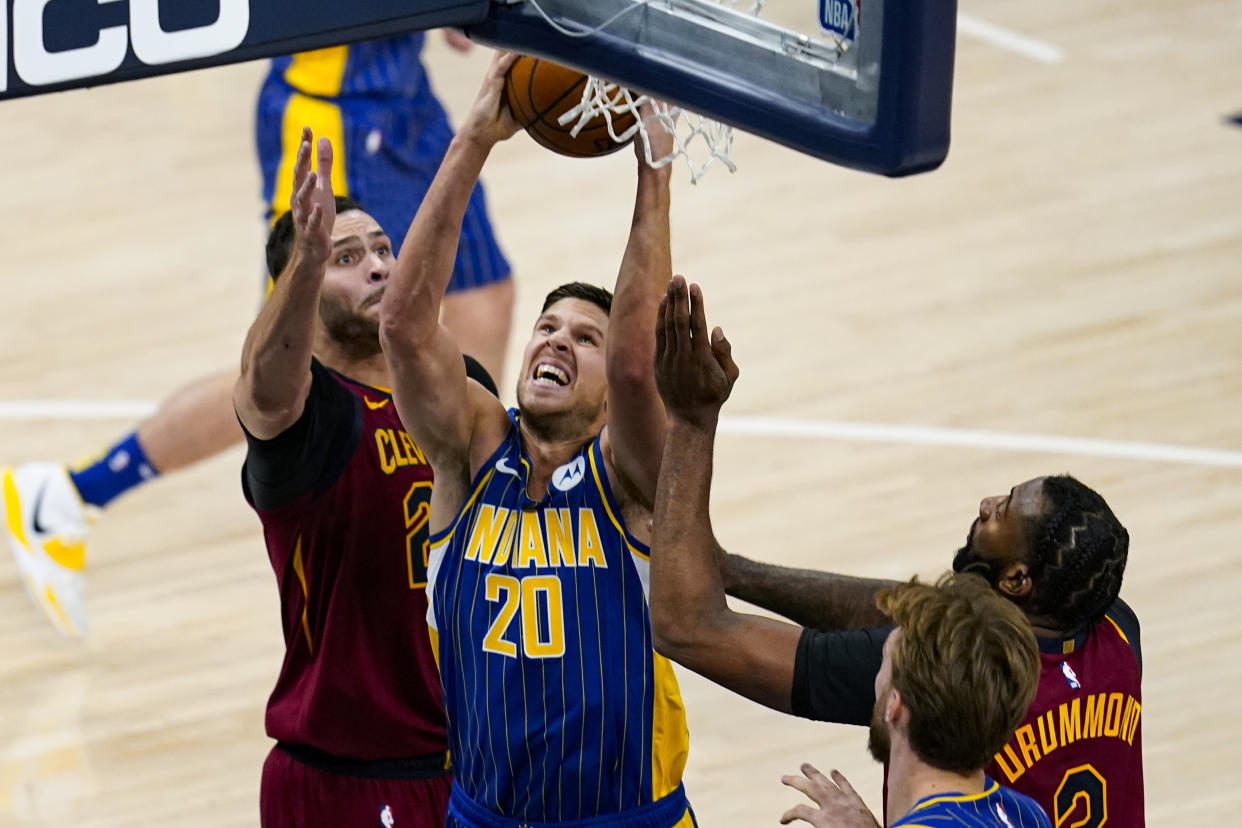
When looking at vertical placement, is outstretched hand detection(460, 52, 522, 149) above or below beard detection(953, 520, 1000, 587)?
above

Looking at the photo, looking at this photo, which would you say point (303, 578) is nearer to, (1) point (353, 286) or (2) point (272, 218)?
(1) point (353, 286)

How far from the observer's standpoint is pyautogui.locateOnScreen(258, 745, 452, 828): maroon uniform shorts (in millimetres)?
4410

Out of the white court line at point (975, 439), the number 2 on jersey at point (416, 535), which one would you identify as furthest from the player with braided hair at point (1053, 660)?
the white court line at point (975, 439)

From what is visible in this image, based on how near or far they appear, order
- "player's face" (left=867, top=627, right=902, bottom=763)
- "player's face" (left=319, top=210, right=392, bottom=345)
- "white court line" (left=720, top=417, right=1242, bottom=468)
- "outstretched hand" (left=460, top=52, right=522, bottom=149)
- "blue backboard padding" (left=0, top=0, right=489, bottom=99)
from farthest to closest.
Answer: "white court line" (left=720, top=417, right=1242, bottom=468) < "player's face" (left=319, top=210, right=392, bottom=345) < "outstretched hand" (left=460, top=52, right=522, bottom=149) < "player's face" (left=867, top=627, right=902, bottom=763) < "blue backboard padding" (left=0, top=0, right=489, bottom=99)

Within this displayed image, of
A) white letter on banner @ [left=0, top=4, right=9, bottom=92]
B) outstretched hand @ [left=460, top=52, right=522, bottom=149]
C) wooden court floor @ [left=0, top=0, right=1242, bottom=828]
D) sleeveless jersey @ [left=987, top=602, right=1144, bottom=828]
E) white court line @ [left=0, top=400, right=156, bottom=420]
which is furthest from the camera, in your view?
white court line @ [left=0, top=400, right=156, bottom=420]

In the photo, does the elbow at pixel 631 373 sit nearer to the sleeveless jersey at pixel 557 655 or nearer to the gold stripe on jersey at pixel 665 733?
the sleeveless jersey at pixel 557 655

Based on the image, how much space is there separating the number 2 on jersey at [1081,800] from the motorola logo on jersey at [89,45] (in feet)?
6.54

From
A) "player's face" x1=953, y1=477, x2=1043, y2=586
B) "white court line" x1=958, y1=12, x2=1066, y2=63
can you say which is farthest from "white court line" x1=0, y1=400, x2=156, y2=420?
"white court line" x1=958, y1=12, x2=1066, y2=63

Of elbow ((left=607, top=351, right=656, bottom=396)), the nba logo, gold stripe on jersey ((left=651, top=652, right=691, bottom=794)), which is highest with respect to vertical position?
the nba logo

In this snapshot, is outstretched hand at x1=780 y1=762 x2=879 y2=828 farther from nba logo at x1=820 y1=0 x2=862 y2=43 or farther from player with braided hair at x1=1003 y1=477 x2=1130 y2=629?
nba logo at x1=820 y1=0 x2=862 y2=43

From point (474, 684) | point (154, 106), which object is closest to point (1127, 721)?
point (474, 684)

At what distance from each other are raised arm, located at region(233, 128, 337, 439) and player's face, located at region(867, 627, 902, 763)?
1.46 metres

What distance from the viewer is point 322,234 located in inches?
155

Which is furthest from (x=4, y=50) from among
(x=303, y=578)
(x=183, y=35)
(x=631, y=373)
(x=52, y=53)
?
(x=303, y=578)
